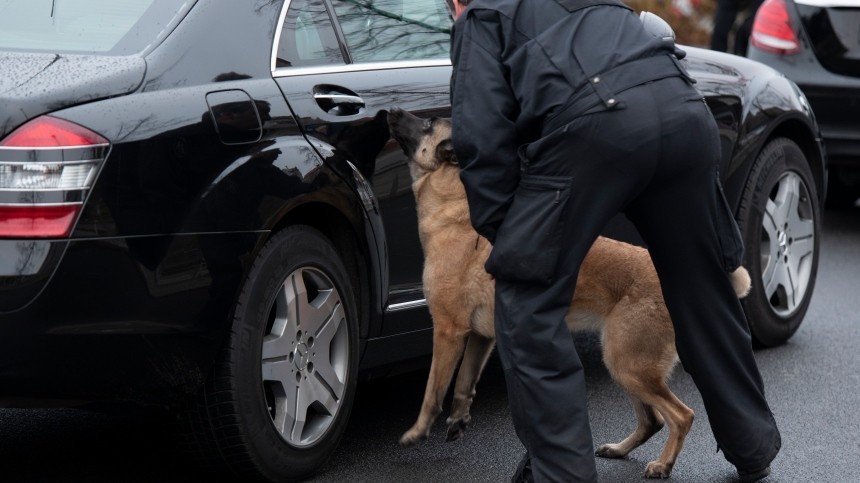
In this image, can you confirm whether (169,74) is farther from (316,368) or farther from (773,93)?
(773,93)

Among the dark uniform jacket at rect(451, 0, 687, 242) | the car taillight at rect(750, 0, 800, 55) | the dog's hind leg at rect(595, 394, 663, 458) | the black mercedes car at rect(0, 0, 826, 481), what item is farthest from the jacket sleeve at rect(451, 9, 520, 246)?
the car taillight at rect(750, 0, 800, 55)

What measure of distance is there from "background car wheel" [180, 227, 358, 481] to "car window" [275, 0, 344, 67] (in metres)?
0.54

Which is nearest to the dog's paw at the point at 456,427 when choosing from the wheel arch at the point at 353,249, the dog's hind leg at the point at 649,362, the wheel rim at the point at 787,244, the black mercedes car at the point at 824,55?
the wheel arch at the point at 353,249

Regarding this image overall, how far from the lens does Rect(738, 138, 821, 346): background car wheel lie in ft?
19.0

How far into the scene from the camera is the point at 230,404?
3.74 metres

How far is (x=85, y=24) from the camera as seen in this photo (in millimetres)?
3760

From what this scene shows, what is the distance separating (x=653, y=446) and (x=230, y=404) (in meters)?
1.66

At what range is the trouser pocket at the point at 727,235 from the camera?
12.5 ft

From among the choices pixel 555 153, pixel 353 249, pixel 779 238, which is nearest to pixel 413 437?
pixel 353 249

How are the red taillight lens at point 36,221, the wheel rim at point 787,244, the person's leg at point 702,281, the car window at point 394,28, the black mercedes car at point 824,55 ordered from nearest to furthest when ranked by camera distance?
the red taillight lens at point 36,221
the person's leg at point 702,281
the car window at point 394,28
the wheel rim at point 787,244
the black mercedes car at point 824,55

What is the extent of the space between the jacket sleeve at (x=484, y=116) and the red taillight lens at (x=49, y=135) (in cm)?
94

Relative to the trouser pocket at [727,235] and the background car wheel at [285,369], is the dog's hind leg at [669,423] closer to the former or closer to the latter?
the trouser pocket at [727,235]

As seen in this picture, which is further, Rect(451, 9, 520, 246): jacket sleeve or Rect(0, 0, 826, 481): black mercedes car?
Rect(451, 9, 520, 246): jacket sleeve

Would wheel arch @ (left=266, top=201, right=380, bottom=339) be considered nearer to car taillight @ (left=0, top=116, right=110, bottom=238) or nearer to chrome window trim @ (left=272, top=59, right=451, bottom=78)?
chrome window trim @ (left=272, top=59, right=451, bottom=78)
